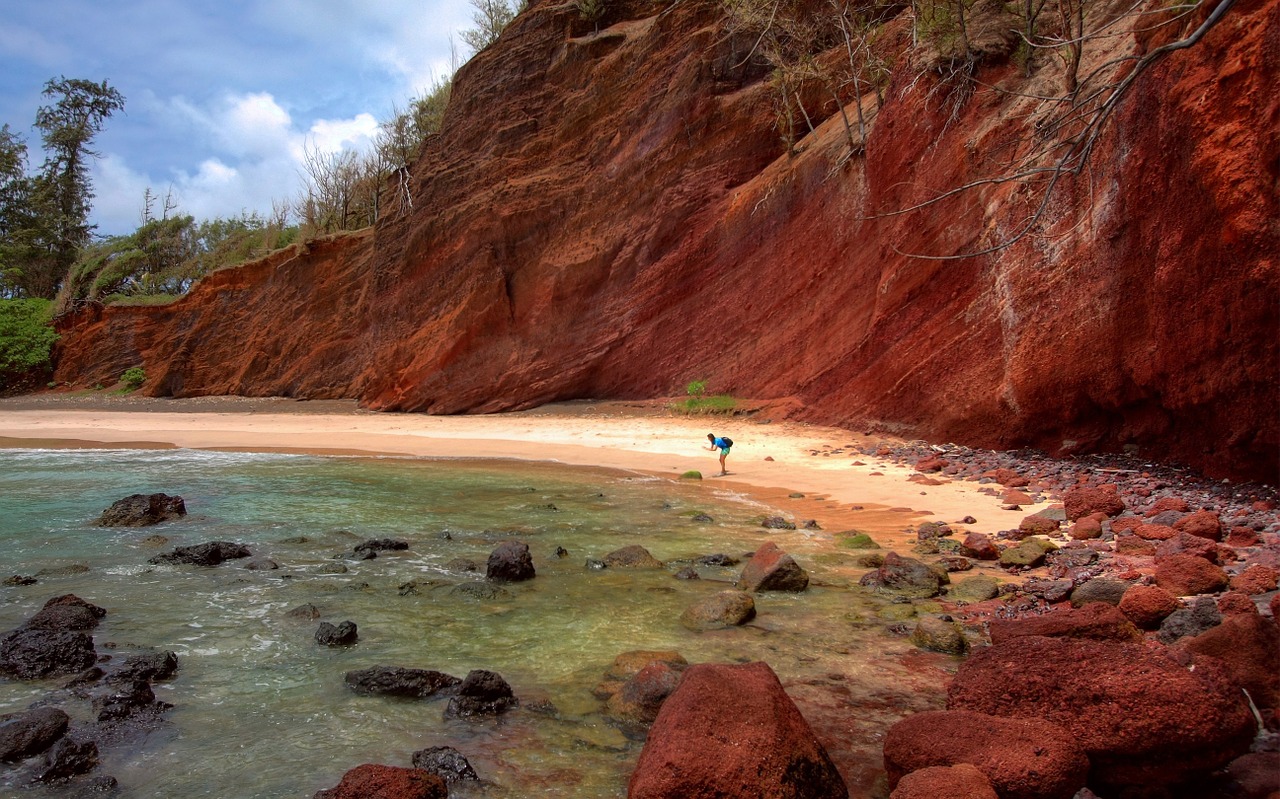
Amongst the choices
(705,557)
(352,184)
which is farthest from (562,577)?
(352,184)

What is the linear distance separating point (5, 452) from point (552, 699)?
16.7 m

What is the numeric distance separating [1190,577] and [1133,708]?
2416 mm

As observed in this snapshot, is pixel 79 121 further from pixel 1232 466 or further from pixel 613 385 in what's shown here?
pixel 1232 466

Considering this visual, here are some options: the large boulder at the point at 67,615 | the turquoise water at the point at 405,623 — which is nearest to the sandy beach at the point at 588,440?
the turquoise water at the point at 405,623

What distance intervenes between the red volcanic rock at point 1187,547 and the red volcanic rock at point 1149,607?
86cm

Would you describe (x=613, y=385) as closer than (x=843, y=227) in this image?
No

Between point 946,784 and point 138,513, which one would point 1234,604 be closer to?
point 946,784

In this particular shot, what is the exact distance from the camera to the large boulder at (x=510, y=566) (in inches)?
241

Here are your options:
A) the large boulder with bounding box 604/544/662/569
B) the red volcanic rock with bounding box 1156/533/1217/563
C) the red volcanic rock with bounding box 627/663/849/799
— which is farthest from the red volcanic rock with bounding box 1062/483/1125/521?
the red volcanic rock with bounding box 627/663/849/799

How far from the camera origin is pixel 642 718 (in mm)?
3604

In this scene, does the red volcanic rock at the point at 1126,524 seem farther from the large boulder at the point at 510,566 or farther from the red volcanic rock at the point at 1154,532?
the large boulder at the point at 510,566

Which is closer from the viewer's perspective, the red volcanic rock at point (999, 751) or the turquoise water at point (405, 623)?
the red volcanic rock at point (999, 751)

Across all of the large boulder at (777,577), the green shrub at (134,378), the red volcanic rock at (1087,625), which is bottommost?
the large boulder at (777,577)

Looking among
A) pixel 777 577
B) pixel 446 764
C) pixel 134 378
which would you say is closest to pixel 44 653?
pixel 446 764
